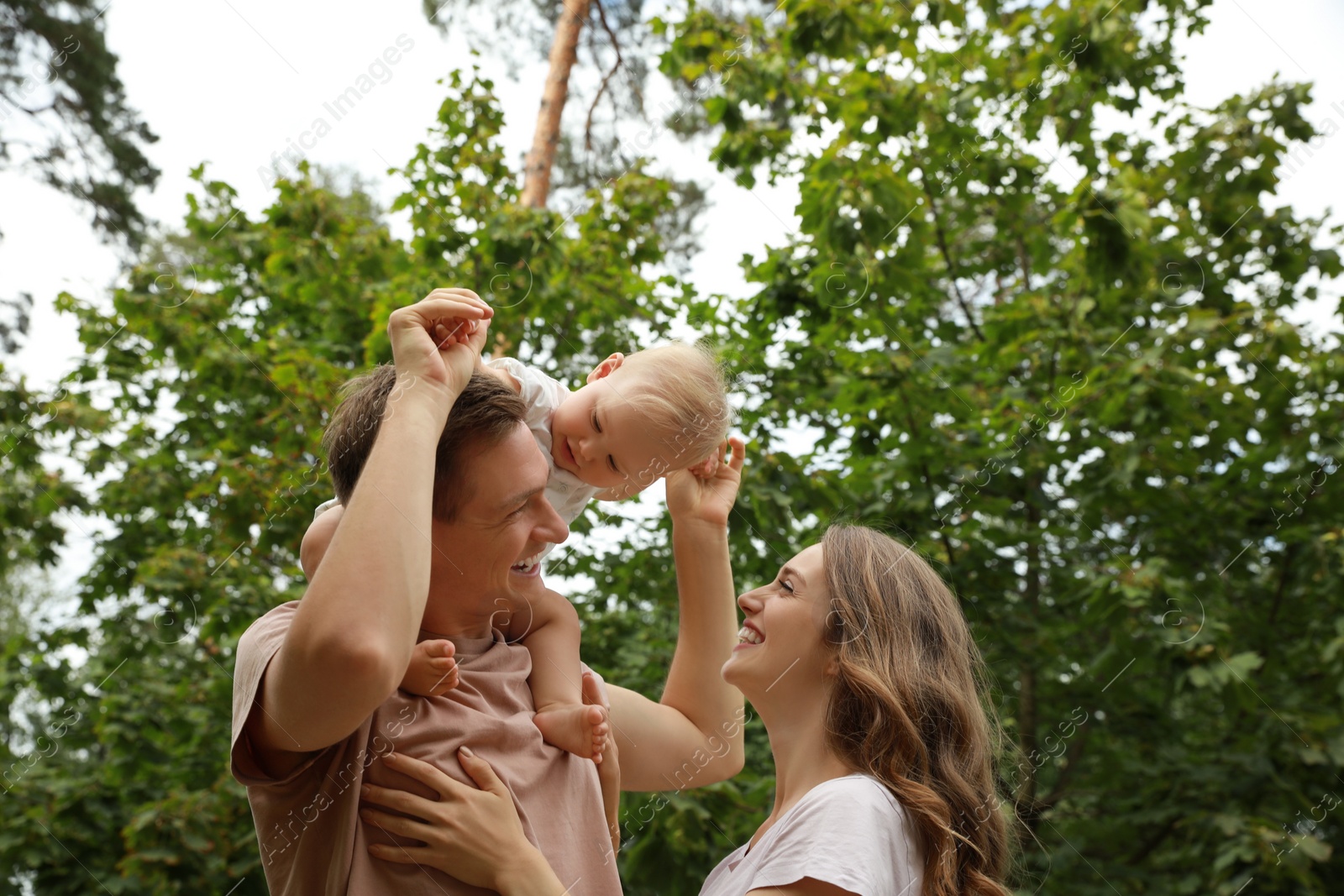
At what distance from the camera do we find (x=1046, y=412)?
4.38 metres

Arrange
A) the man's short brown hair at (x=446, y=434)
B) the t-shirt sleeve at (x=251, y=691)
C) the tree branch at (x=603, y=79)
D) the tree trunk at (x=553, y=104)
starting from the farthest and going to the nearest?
the tree branch at (x=603, y=79) < the tree trunk at (x=553, y=104) < the man's short brown hair at (x=446, y=434) < the t-shirt sleeve at (x=251, y=691)

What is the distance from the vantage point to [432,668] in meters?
1.42

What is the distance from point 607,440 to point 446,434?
0.67 meters

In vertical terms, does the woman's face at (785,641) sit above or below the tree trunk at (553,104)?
below

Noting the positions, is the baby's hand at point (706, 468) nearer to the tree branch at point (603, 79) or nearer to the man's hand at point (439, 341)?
the man's hand at point (439, 341)

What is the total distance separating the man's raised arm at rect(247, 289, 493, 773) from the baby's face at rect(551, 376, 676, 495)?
80 centimetres

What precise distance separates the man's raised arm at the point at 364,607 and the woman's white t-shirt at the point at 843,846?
0.71m

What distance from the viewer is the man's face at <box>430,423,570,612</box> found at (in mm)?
1486

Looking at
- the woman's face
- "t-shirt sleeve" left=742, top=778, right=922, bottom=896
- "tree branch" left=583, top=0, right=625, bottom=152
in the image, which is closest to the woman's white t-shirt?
"t-shirt sleeve" left=742, top=778, right=922, bottom=896

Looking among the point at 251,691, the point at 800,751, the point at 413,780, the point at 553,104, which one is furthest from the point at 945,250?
the point at 251,691

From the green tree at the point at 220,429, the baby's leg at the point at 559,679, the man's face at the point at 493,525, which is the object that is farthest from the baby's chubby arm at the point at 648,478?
the green tree at the point at 220,429

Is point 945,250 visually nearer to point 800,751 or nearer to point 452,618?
point 800,751

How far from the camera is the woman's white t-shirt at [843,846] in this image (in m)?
1.48

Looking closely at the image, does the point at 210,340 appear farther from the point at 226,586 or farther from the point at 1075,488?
the point at 1075,488
